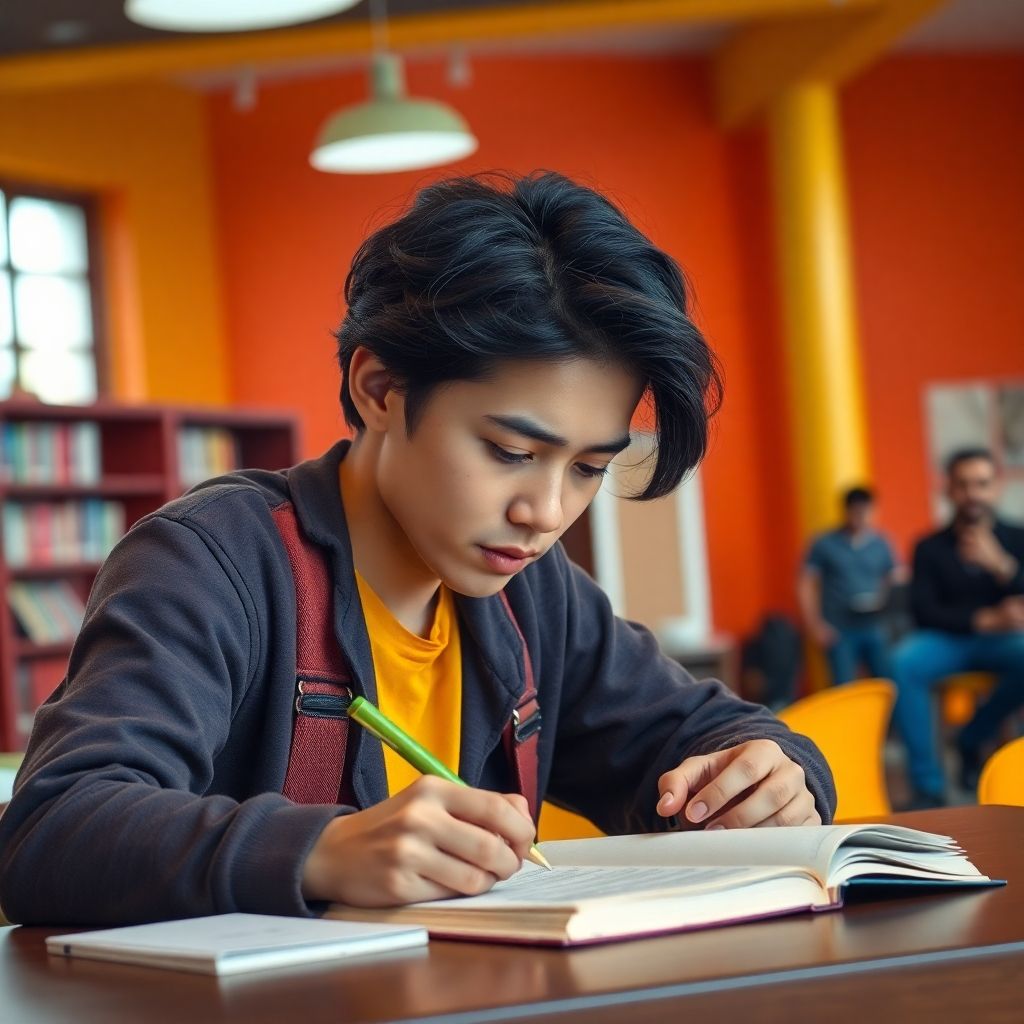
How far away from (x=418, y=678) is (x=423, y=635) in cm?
5

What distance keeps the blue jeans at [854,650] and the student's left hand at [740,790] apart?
22.1ft

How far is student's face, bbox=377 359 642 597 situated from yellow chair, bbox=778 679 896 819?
0.93m

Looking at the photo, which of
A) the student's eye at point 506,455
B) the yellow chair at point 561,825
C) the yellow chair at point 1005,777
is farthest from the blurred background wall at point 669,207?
the student's eye at point 506,455

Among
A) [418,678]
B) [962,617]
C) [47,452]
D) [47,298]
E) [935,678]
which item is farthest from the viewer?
[47,298]

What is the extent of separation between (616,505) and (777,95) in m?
2.34

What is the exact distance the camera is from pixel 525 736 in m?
1.54

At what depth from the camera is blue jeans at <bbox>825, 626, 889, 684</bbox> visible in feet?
25.9

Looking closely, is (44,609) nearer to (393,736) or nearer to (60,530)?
(60,530)

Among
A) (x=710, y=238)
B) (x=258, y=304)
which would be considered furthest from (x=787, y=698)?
(x=258, y=304)

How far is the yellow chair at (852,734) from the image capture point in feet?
7.32

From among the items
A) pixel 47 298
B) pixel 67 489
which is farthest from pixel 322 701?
pixel 47 298

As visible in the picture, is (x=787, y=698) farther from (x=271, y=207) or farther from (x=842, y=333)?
(x=271, y=207)

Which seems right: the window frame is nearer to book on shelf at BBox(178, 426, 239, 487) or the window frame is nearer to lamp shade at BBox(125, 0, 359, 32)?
book on shelf at BBox(178, 426, 239, 487)

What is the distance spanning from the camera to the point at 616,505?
809cm
